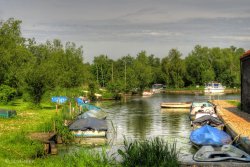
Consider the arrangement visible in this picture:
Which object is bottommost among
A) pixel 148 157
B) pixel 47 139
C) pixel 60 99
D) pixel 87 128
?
pixel 87 128

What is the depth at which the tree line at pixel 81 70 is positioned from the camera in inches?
2385

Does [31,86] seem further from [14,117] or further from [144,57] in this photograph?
[144,57]

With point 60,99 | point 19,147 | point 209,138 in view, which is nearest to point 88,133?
point 209,138

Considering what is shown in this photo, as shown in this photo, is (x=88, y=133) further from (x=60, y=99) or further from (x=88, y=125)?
(x=60, y=99)

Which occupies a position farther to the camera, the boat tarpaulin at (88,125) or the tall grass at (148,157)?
the boat tarpaulin at (88,125)

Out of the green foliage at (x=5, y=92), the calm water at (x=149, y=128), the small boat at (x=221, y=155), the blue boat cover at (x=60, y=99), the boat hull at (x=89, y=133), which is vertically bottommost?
the calm water at (x=149, y=128)

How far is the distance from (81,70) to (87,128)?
2404 inches

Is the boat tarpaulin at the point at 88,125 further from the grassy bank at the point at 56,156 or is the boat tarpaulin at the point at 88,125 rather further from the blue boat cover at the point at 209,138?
the blue boat cover at the point at 209,138

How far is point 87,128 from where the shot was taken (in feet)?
126

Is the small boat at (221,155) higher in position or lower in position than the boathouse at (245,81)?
lower

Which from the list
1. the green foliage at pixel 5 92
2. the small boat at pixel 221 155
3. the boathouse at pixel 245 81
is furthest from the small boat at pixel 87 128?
the green foliage at pixel 5 92

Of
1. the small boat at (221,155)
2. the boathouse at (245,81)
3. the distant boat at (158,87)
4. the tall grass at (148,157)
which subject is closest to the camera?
the tall grass at (148,157)

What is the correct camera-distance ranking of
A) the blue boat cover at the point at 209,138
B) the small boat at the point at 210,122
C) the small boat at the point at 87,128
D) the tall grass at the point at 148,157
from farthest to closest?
the small boat at the point at 210,122, the small boat at the point at 87,128, the blue boat cover at the point at 209,138, the tall grass at the point at 148,157

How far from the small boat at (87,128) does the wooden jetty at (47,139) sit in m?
4.45
